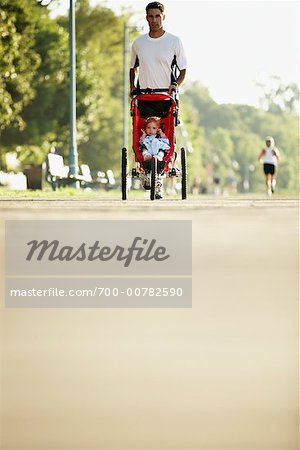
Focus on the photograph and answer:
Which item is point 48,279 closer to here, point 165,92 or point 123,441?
point 123,441

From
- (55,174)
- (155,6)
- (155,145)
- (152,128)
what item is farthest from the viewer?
(55,174)

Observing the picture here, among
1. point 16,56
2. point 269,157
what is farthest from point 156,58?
point 16,56

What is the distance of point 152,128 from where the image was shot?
48.8ft

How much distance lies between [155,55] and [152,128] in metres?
1.80

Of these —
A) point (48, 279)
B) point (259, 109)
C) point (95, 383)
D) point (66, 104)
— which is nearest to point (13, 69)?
point (66, 104)

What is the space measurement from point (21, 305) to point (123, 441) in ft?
8.11

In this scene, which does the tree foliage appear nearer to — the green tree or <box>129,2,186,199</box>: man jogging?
the green tree

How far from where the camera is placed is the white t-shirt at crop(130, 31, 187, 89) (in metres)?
13.1

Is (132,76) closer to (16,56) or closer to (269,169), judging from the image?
(269,169)

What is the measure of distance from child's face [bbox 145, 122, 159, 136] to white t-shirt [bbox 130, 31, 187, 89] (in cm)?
110

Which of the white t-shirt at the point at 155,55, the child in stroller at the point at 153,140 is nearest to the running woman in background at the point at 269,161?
the child in stroller at the point at 153,140

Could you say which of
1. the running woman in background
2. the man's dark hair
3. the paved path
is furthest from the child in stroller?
the running woman in background

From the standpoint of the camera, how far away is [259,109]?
178m

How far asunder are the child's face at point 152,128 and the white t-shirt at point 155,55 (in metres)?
1.10
